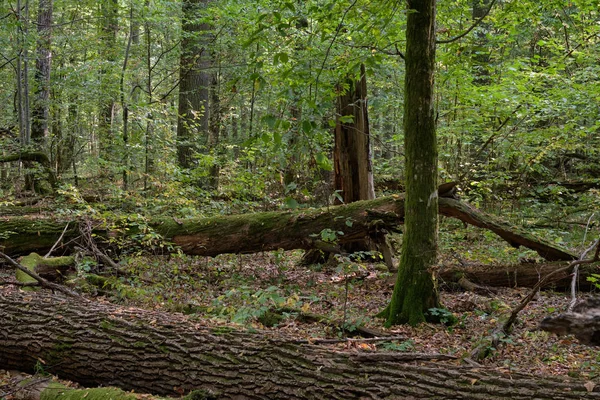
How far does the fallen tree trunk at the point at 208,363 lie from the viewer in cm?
304

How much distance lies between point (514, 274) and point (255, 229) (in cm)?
425

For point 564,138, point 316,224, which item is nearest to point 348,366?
point 316,224

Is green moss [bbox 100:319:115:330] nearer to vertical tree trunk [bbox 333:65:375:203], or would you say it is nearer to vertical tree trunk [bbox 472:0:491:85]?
vertical tree trunk [bbox 333:65:375:203]

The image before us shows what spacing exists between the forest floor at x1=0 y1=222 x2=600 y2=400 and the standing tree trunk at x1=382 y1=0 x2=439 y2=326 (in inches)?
13.7

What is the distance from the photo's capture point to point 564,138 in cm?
1017

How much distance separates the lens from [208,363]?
142 inches

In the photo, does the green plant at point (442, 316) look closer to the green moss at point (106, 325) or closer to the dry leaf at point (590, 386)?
the dry leaf at point (590, 386)

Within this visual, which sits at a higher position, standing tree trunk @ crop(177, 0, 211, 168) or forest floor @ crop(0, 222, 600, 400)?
standing tree trunk @ crop(177, 0, 211, 168)

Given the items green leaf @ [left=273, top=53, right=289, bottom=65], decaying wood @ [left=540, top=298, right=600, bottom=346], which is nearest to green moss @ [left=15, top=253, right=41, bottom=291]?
green leaf @ [left=273, top=53, right=289, bottom=65]

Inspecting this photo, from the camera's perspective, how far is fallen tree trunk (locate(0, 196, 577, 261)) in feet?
24.7

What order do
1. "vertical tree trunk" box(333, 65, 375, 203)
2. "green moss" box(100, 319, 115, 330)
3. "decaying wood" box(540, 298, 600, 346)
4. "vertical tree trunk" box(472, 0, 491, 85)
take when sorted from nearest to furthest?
"decaying wood" box(540, 298, 600, 346)
"green moss" box(100, 319, 115, 330)
"vertical tree trunk" box(472, 0, 491, 85)
"vertical tree trunk" box(333, 65, 375, 203)

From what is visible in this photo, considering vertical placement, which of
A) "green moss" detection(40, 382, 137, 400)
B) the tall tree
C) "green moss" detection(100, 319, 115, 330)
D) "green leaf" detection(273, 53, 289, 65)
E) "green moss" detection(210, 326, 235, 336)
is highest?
the tall tree

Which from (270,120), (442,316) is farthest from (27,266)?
(442,316)

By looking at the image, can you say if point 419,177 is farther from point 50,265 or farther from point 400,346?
point 50,265
